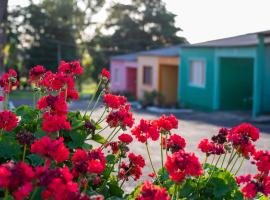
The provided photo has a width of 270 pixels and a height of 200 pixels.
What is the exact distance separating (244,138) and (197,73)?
22541 mm

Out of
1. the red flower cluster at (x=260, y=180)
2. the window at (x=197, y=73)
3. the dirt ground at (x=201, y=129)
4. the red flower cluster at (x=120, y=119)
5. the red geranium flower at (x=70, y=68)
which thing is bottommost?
the dirt ground at (x=201, y=129)

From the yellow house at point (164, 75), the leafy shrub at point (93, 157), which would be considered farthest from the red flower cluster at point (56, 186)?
the yellow house at point (164, 75)

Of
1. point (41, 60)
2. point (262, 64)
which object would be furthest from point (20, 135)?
point (41, 60)

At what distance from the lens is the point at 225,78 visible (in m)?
24.1

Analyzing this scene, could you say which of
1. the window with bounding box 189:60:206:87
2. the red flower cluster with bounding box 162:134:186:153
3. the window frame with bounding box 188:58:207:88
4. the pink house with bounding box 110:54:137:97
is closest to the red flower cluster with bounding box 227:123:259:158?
the red flower cluster with bounding box 162:134:186:153

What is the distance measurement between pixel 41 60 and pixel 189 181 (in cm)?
4530

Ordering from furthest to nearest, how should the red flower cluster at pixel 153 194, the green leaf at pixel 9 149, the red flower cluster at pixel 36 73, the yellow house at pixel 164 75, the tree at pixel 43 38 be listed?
the tree at pixel 43 38 < the yellow house at pixel 164 75 < the red flower cluster at pixel 36 73 < the green leaf at pixel 9 149 < the red flower cluster at pixel 153 194

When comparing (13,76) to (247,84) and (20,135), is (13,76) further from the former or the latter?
(247,84)

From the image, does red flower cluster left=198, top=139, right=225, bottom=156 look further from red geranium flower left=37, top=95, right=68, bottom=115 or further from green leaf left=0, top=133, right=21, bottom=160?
green leaf left=0, top=133, right=21, bottom=160

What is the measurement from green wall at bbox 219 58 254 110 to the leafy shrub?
20.0m

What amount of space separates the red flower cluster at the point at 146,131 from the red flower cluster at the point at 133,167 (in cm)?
32

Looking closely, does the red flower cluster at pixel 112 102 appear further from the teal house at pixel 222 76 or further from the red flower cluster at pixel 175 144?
the teal house at pixel 222 76

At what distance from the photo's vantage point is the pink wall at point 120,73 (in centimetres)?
3550

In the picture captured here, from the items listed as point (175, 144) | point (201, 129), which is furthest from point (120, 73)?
point (175, 144)
